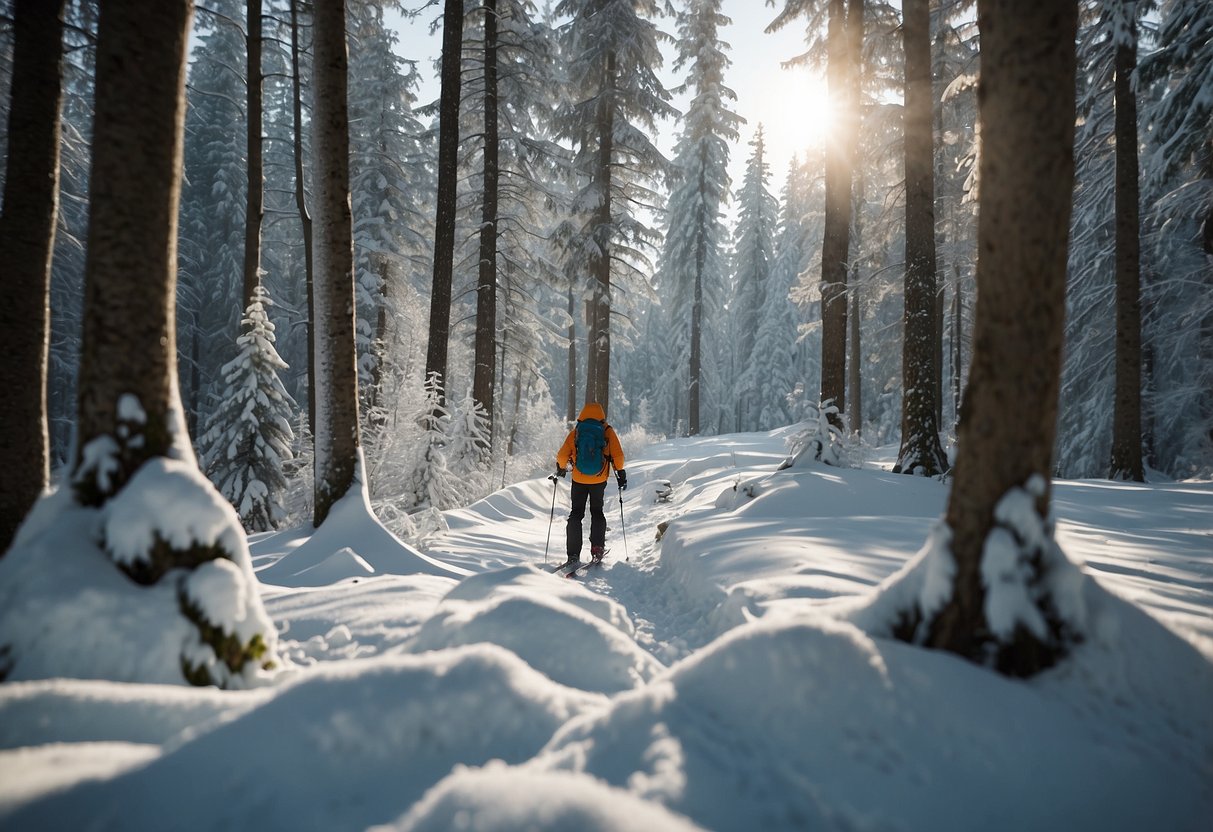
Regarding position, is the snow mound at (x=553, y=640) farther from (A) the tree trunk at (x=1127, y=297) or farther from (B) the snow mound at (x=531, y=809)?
(A) the tree trunk at (x=1127, y=297)

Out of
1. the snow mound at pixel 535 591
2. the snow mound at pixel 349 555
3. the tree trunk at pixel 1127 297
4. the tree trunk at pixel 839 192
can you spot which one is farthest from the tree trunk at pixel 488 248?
the tree trunk at pixel 1127 297

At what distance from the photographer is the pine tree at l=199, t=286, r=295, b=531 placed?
9664mm

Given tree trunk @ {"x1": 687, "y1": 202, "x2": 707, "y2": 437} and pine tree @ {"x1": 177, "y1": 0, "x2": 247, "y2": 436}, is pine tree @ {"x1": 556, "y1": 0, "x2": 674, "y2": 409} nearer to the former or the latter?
tree trunk @ {"x1": 687, "y1": 202, "x2": 707, "y2": 437}

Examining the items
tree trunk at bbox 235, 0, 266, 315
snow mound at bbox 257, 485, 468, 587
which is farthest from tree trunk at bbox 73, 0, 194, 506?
tree trunk at bbox 235, 0, 266, 315

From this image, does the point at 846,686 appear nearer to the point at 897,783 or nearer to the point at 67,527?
the point at 897,783

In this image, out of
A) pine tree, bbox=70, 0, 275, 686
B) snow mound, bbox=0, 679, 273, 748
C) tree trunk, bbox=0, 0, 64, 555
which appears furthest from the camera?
tree trunk, bbox=0, 0, 64, 555

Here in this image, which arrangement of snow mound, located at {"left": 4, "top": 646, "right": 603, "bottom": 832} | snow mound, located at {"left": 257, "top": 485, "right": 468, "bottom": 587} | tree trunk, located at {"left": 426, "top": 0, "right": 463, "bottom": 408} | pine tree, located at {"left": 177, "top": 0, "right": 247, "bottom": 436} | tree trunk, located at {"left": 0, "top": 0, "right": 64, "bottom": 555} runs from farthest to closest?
pine tree, located at {"left": 177, "top": 0, "right": 247, "bottom": 436}
tree trunk, located at {"left": 426, "top": 0, "right": 463, "bottom": 408}
snow mound, located at {"left": 257, "top": 485, "right": 468, "bottom": 587}
tree trunk, located at {"left": 0, "top": 0, "right": 64, "bottom": 555}
snow mound, located at {"left": 4, "top": 646, "right": 603, "bottom": 832}

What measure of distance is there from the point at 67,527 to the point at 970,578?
3.97 metres

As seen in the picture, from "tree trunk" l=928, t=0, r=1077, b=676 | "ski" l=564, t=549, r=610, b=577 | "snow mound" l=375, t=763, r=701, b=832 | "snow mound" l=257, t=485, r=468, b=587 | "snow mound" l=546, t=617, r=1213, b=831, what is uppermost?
"tree trunk" l=928, t=0, r=1077, b=676

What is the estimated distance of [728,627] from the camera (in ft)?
13.2

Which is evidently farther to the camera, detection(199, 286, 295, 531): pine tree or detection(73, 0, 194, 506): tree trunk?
detection(199, 286, 295, 531): pine tree

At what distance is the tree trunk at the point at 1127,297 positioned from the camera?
33.4 feet

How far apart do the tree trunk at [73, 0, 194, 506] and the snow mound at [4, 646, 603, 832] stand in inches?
62.8

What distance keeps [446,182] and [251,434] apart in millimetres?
5978
